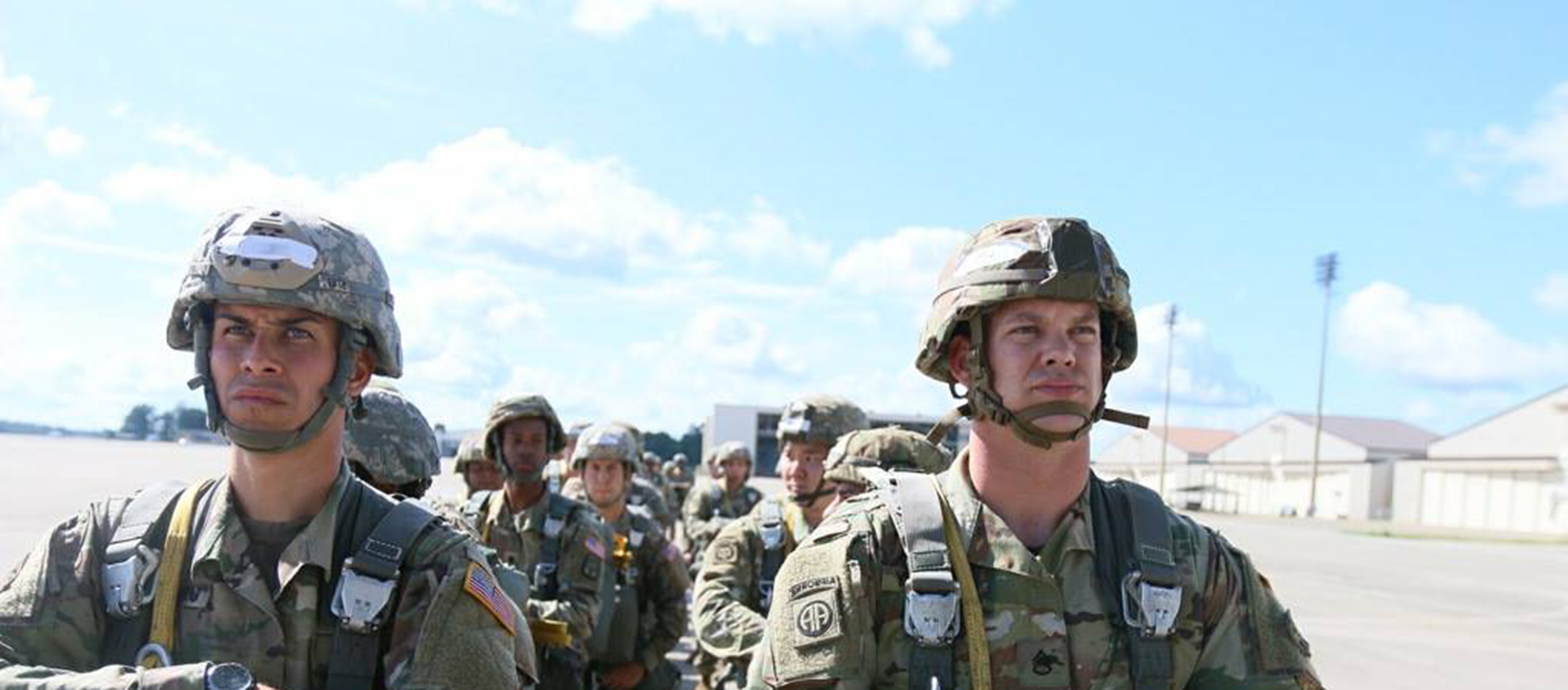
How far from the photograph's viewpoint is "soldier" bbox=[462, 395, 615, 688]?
19.9 feet

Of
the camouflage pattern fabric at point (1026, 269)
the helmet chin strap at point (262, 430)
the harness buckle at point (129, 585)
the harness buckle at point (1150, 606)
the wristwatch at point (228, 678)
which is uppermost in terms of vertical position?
the camouflage pattern fabric at point (1026, 269)

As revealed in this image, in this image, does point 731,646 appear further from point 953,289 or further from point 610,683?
point 953,289

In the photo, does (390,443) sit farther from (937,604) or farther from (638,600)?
(638,600)

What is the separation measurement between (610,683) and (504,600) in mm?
4088

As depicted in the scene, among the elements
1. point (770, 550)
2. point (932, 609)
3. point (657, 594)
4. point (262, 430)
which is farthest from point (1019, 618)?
point (657, 594)

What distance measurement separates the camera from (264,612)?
282 cm

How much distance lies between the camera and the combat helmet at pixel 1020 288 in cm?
303

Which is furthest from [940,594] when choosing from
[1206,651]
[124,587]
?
[124,587]

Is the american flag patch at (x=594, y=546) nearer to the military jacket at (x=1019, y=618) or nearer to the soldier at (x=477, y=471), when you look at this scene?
the soldier at (x=477, y=471)

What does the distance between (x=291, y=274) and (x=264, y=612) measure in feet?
2.69

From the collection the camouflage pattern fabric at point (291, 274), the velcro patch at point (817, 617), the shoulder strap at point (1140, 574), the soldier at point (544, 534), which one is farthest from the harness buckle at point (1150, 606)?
the soldier at point (544, 534)

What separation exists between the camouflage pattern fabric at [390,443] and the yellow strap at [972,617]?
2.41 m

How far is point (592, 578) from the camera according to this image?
6238 mm

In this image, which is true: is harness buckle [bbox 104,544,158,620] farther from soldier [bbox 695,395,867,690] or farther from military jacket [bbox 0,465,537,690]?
soldier [bbox 695,395,867,690]
